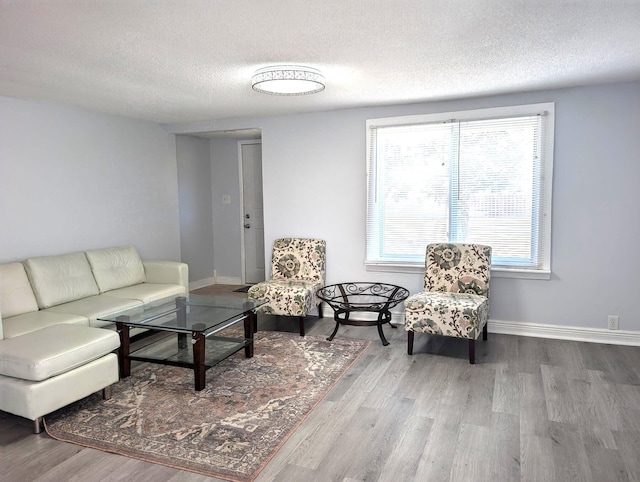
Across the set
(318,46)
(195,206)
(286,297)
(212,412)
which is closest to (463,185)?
(286,297)

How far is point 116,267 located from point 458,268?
3235 mm

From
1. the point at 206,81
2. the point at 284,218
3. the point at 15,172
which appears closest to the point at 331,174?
the point at 284,218

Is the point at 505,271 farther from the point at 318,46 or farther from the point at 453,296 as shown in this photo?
the point at 318,46

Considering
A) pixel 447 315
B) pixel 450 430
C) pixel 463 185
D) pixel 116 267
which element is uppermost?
pixel 463 185

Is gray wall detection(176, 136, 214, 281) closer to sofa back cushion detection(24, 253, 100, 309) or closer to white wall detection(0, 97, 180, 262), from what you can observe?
white wall detection(0, 97, 180, 262)

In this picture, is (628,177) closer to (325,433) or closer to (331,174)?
(331,174)

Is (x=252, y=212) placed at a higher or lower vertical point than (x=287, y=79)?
lower

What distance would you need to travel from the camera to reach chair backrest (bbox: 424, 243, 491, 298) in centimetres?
396

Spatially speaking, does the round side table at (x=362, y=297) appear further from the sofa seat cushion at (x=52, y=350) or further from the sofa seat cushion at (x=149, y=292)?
the sofa seat cushion at (x=52, y=350)

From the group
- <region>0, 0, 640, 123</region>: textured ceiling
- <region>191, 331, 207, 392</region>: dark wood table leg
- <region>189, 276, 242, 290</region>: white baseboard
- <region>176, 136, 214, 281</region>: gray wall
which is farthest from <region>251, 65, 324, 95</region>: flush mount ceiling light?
<region>189, 276, 242, 290</region>: white baseboard

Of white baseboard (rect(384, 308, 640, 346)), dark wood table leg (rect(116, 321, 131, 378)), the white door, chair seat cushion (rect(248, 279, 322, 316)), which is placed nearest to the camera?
dark wood table leg (rect(116, 321, 131, 378))

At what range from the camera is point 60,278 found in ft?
12.7

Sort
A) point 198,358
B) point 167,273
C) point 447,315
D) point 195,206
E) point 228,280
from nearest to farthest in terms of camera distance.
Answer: point 198,358 → point 447,315 → point 167,273 → point 195,206 → point 228,280

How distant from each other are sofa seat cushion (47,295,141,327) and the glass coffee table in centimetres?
12
